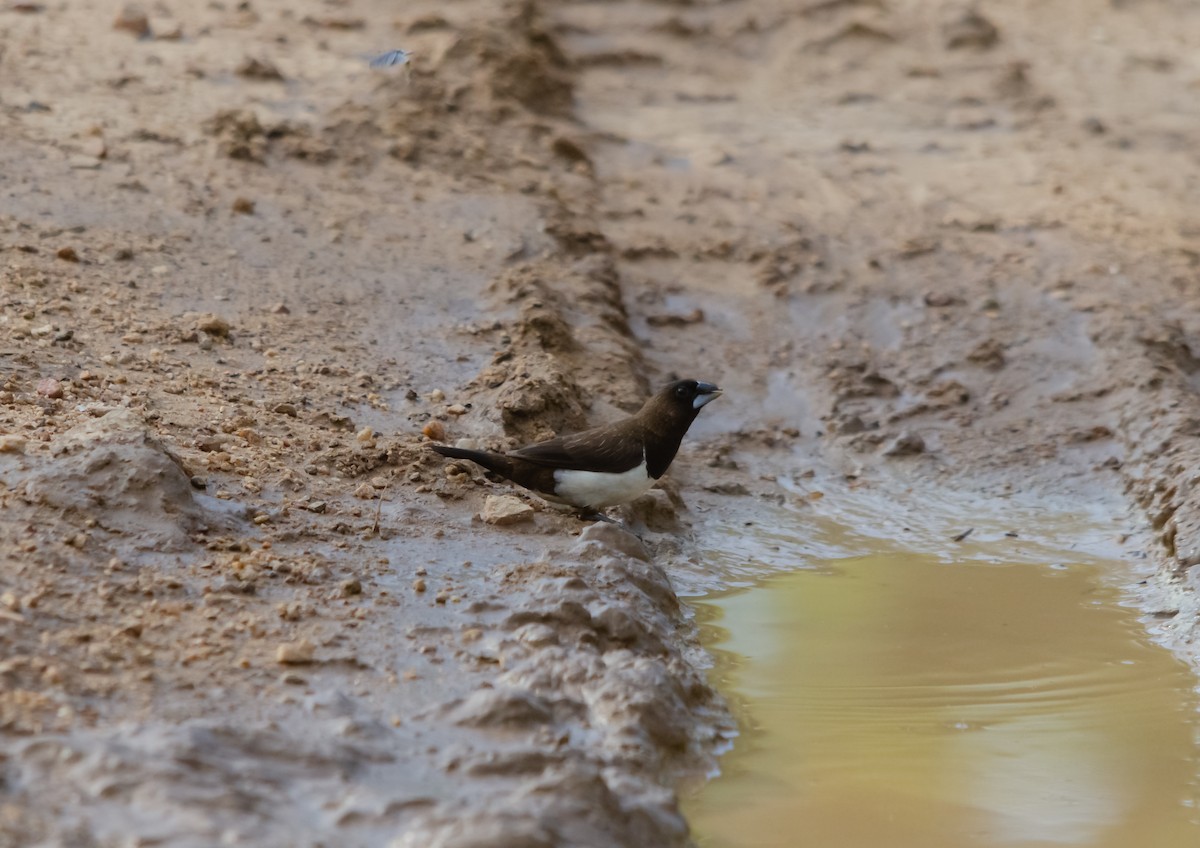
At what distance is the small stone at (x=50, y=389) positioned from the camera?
539 cm

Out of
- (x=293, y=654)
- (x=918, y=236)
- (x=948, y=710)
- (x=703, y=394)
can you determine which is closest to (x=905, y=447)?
(x=703, y=394)

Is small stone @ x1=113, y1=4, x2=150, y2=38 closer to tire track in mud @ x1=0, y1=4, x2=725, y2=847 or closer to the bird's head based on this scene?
tire track in mud @ x1=0, y1=4, x2=725, y2=847

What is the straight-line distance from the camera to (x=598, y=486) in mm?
5504

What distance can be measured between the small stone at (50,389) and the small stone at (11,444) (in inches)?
26.8

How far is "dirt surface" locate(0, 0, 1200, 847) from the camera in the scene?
3.75 meters

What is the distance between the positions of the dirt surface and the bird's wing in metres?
0.25

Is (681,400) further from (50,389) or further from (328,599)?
(50,389)

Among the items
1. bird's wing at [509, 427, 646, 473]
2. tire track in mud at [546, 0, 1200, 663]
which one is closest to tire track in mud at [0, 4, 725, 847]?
bird's wing at [509, 427, 646, 473]

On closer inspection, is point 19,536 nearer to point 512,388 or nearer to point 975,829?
point 512,388

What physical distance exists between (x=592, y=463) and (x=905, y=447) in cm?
229

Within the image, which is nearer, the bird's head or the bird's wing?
the bird's wing

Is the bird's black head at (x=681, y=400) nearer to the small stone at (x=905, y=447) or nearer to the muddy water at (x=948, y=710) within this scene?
the muddy water at (x=948, y=710)

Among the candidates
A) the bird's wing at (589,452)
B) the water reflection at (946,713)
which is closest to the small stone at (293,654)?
the water reflection at (946,713)

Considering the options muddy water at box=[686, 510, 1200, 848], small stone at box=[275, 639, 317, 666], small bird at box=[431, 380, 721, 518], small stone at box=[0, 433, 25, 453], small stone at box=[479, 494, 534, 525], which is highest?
small stone at box=[0, 433, 25, 453]
